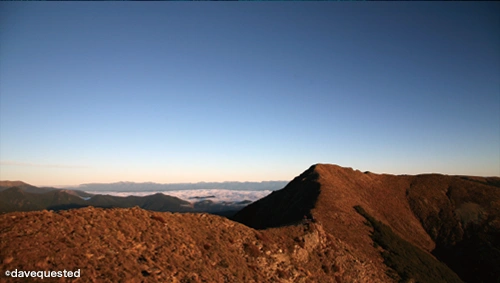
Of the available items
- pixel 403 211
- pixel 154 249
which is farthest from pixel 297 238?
pixel 403 211

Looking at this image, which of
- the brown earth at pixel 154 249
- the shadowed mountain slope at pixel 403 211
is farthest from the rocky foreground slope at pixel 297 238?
the shadowed mountain slope at pixel 403 211

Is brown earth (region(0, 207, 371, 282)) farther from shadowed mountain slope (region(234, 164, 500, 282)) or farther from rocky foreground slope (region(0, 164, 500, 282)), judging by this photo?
shadowed mountain slope (region(234, 164, 500, 282))

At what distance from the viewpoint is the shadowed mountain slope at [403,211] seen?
61.3 metres

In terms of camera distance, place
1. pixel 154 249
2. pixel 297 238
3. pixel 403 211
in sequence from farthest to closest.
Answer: pixel 403 211
pixel 297 238
pixel 154 249

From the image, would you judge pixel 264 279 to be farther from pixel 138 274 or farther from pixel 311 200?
pixel 311 200

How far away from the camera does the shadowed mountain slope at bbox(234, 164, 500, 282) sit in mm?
61312

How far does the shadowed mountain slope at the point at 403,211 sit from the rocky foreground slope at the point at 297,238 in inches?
12.7

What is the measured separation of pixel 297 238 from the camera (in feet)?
123

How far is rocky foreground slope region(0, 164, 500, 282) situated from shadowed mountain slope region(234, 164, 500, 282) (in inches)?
12.7

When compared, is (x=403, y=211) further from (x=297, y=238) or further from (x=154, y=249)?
(x=154, y=249)

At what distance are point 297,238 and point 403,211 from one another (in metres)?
62.7

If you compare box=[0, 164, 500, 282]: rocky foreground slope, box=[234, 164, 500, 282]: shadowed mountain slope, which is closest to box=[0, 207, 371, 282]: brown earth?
A: box=[0, 164, 500, 282]: rocky foreground slope

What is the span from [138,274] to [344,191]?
69.8m

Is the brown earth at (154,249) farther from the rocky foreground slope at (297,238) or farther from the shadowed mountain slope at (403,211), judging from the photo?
the shadowed mountain slope at (403,211)
